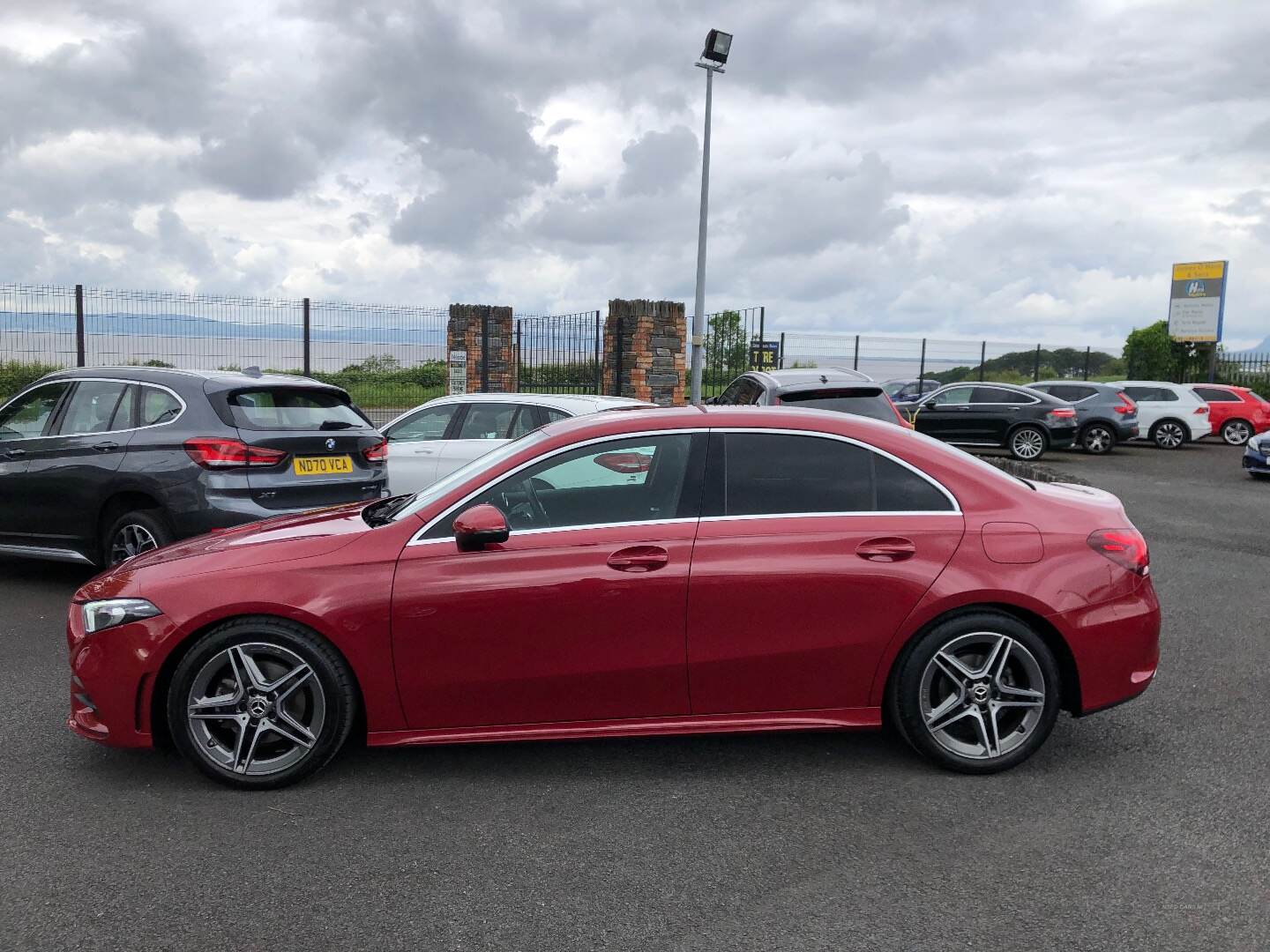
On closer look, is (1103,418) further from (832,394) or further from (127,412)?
(127,412)

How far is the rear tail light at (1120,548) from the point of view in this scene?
437cm

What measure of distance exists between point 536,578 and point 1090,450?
21552mm

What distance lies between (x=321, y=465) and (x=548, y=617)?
3935mm

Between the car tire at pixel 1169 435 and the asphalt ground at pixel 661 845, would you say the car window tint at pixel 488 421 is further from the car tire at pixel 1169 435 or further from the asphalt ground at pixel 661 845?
the car tire at pixel 1169 435

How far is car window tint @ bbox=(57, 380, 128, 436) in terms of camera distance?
751 centimetres

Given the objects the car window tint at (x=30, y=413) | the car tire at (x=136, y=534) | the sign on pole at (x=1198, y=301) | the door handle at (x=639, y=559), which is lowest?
the car tire at (x=136, y=534)

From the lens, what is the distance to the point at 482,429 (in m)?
9.98

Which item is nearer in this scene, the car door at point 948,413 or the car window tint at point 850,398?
the car window tint at point 850,398

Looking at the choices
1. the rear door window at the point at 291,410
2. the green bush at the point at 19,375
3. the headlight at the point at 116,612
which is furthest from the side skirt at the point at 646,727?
the green bush at the point at 19,375

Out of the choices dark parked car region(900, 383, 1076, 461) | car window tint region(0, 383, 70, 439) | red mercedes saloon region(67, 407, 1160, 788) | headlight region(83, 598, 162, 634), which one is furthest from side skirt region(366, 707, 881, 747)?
dark parked car region(900, 383, 1076, 461)

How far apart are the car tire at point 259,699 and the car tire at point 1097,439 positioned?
853 inches

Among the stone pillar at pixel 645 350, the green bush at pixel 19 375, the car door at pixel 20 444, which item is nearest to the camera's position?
the car door at pixel 20 444

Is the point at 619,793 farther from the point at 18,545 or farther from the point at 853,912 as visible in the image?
the point at 18,545

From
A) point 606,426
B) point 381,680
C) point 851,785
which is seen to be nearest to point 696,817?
point 851,785
